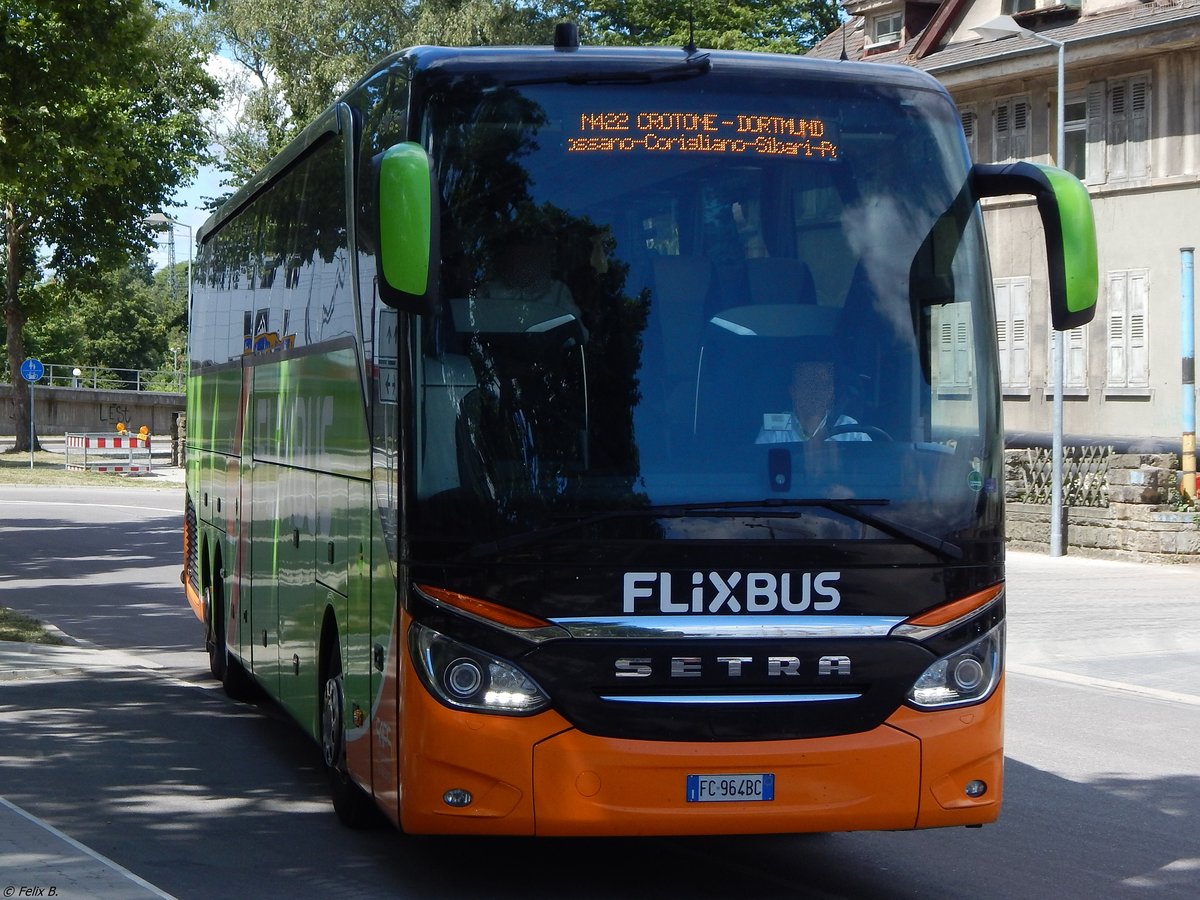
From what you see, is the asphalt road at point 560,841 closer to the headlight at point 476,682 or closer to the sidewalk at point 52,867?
the sidewalk at point 52,867

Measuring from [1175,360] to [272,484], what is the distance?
23725 millimetres

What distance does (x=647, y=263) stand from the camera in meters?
6.36

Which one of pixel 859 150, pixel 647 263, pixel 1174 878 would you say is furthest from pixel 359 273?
pixel 1174 878

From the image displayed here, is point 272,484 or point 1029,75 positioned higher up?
point 1029,75

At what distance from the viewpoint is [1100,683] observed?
1341cm

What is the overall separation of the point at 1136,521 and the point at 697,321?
19070 mm

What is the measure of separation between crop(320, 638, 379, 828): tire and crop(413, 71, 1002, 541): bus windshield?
186cm

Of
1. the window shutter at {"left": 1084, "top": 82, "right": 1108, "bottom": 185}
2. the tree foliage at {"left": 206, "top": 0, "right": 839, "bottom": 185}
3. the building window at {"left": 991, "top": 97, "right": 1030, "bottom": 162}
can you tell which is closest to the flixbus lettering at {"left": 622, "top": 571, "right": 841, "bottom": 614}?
the window shutter at {"left": 1084, "top": 82, "right": 1108, "bottom": 185}

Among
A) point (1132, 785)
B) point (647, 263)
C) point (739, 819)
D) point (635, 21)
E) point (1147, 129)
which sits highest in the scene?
point (635, 21)

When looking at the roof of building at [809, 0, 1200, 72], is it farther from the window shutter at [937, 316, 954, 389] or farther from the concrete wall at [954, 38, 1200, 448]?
the window shutter at [937, 316, 954, 389]

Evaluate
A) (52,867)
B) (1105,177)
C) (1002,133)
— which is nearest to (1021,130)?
(1002,133)

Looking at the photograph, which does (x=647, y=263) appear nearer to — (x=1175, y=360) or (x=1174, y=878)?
(x=1174, y=878)

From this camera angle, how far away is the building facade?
3042cm

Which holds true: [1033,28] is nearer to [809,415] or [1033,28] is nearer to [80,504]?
[80,504]
